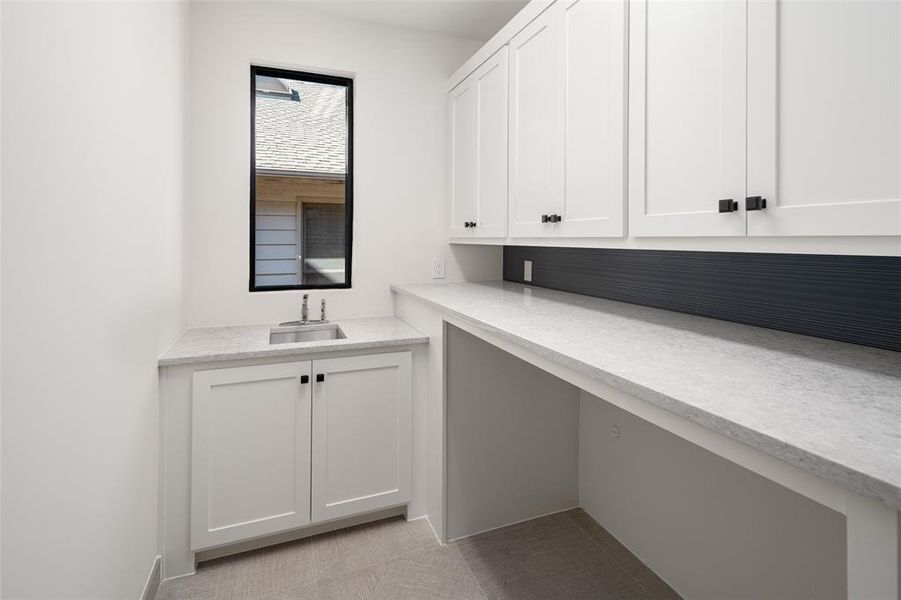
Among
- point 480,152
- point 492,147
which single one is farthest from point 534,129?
point 480,152

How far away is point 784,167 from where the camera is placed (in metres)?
0.94

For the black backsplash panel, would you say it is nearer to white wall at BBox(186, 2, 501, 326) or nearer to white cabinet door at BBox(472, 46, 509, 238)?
white cabinet door at BBox(472, 46, 509, 238)

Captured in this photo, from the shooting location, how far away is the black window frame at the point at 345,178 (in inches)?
95.7

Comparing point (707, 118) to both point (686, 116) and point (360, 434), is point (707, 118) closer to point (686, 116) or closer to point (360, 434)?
point (686, 116)

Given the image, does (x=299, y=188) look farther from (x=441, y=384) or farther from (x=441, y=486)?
(x=441, y=486)

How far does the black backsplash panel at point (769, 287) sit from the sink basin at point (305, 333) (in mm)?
1318

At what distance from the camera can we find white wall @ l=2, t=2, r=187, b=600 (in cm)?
81

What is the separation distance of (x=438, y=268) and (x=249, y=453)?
1425 mm

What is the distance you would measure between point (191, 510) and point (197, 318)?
A: 921mm

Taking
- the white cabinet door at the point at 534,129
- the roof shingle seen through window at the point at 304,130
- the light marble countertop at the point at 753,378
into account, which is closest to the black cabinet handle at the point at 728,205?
the light marble countertop at the point at 753,378

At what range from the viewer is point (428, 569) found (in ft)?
6.08

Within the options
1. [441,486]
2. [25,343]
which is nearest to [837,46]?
[25,343]

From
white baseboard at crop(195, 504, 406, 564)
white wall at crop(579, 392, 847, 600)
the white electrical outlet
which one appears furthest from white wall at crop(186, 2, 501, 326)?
white wall at crop(579, 392, 847, 600)

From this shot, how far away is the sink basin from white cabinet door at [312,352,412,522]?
1.16 ft
